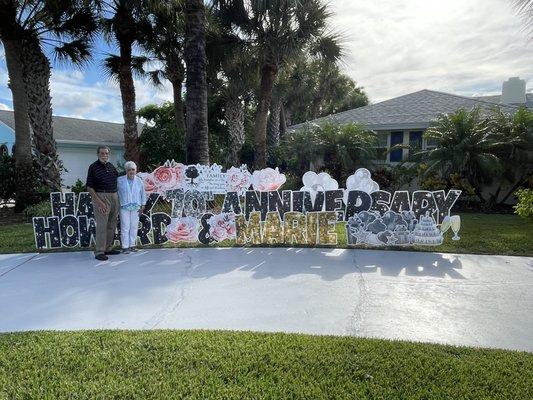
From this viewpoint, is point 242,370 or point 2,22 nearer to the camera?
point 242,370

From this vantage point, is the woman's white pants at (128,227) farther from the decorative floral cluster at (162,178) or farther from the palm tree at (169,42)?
the palm tree at (169,42)

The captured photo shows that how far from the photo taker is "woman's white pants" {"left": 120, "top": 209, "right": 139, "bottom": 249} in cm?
681

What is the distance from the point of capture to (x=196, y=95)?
9.09m

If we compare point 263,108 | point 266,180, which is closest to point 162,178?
point 266,180

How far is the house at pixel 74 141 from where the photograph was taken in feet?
81.2

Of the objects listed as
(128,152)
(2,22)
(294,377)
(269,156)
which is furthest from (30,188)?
(294,377)

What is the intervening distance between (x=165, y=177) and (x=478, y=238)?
6.12 metres

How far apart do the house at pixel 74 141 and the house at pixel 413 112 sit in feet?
Answer: 46.8

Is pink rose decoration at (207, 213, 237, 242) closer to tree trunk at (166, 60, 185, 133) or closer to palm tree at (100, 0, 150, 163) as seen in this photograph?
palm tree at (100, 0, 150, 163)

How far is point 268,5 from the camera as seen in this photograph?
12.5 metres

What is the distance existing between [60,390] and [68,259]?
4.09 m

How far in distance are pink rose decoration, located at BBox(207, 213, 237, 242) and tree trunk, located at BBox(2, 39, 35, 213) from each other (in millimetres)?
7513

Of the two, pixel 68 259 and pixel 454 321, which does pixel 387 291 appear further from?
pixel 68 259

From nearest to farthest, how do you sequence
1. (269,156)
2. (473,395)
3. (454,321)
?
(473,395)
(454,321)
(269,156)
